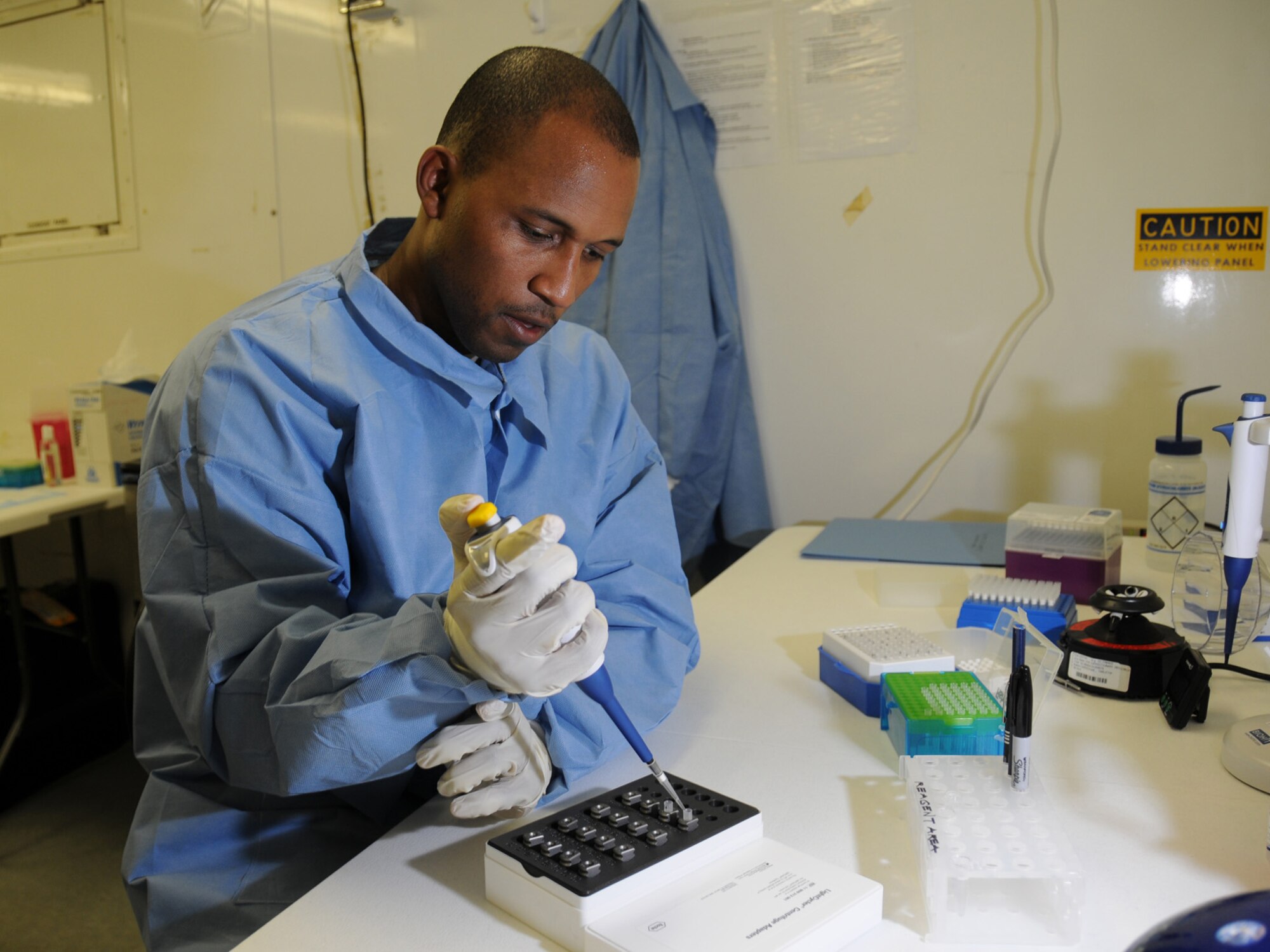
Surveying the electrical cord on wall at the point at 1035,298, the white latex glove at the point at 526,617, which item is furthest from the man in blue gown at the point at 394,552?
the electrical cord on wall at the point at 1035,298

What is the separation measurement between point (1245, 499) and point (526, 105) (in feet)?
2.68

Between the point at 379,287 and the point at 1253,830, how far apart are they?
2.86ft

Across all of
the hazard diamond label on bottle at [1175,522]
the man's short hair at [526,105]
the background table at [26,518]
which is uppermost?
the man's short hair at [526,105]

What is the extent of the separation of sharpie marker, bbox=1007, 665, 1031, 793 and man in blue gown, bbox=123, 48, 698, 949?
314mm

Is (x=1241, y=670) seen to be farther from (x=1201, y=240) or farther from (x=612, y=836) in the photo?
(x=1201, y=240)

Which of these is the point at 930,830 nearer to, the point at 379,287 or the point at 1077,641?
the point at 1077,641

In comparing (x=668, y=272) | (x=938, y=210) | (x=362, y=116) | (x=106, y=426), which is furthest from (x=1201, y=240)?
(x=106, y=426)

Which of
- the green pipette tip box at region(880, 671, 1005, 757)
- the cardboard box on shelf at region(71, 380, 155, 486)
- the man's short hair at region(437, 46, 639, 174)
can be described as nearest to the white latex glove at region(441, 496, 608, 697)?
the green pipette tip box at region(880, 671, 1005, 757)

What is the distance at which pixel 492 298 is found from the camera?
3.20 feet

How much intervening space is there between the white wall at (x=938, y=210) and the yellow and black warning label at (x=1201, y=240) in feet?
0.06

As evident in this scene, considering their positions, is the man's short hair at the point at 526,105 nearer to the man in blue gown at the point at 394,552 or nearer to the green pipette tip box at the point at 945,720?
the man in blue gown at the point at 394,552

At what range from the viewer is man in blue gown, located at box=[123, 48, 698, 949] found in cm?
70

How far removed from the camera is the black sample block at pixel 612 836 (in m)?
0.62

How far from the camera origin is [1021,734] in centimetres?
72
